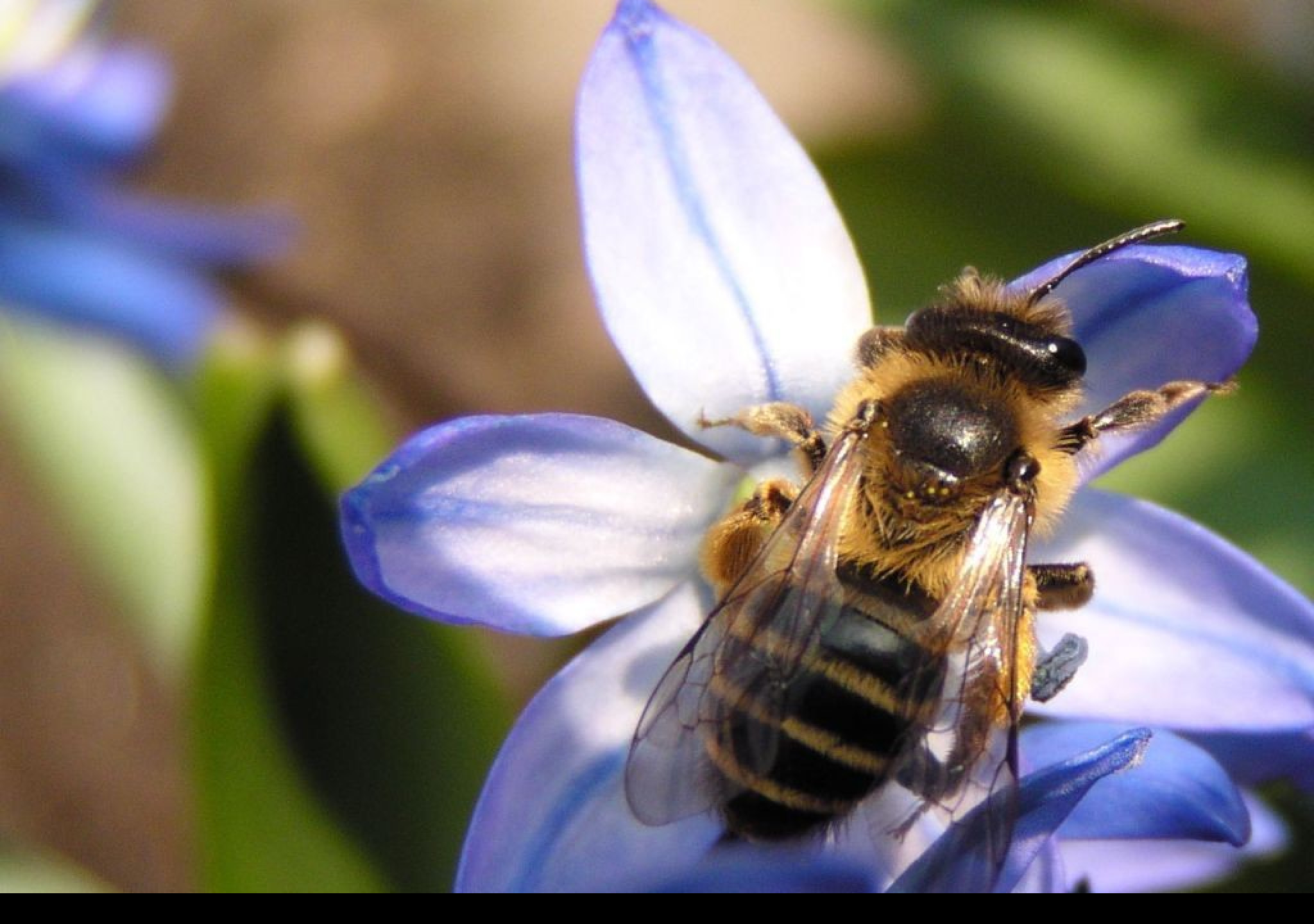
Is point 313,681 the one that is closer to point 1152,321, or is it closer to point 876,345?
point 876,345

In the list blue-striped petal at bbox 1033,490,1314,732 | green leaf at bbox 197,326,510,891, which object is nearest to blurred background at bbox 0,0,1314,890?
green leaf at bbox 197,326,510,891

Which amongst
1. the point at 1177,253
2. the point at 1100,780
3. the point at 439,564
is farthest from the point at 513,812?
the point at 1177,253

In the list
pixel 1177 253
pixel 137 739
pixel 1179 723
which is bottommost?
pixel 137 739

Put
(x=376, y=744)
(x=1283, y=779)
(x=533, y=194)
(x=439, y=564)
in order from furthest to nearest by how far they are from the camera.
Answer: (x=533, y=194) < (x=376, y=744) < (x=1283, y=779) < (x=439, y=564)

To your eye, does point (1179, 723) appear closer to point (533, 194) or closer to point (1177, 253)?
point (1177, 253)

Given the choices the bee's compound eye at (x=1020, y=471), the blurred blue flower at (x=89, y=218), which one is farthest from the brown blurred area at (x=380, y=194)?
the bee's compound eye at (x=1020, y=471)

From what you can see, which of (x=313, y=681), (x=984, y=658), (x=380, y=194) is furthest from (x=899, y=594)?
(x=380, y=194)

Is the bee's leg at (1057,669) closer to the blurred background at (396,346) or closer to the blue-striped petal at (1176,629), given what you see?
the blue-striped petal at (1176,629)

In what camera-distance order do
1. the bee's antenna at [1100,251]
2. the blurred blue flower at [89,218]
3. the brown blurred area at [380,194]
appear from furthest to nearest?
the brown blurred area at [380,194] → the blurred blue flower at [89,218] → the bee's antenna at [1100,251]
